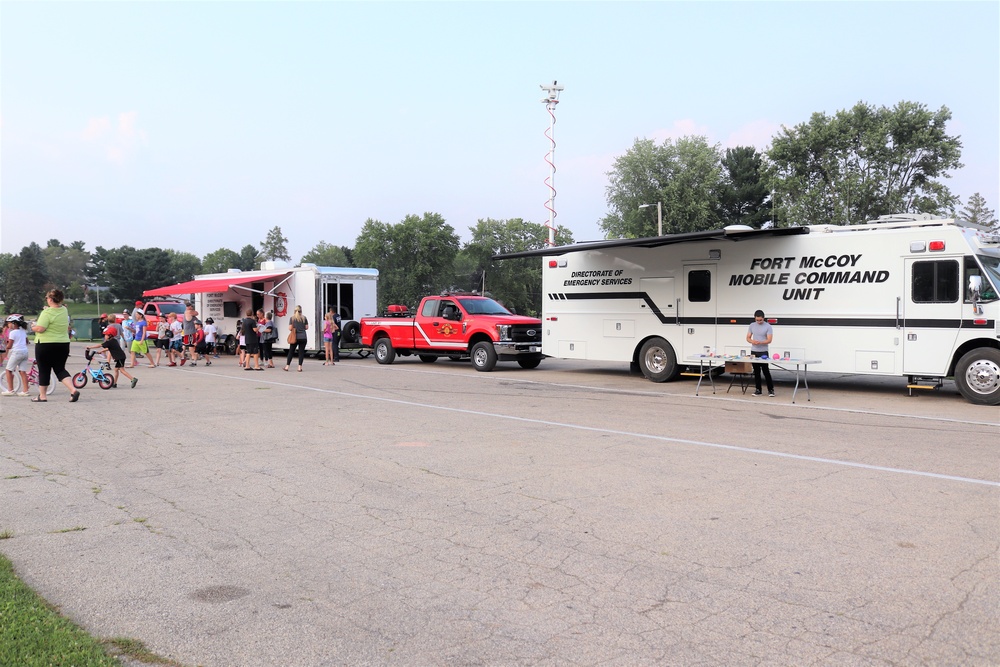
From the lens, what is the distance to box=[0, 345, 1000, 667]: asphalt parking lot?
396cm

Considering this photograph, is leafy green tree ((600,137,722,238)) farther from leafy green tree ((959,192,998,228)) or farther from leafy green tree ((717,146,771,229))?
leafy green tree ((959,192,998,228))

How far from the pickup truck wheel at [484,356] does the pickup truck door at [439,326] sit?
0.61 metres

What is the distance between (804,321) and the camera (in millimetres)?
15180

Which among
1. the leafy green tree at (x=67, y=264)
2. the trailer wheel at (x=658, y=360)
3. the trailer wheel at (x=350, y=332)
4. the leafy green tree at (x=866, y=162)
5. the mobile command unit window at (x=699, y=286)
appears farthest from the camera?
the leafy green tree at (x=67, y=264)

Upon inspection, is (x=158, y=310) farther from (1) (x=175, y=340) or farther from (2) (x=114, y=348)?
(2) (x=114, y=348)

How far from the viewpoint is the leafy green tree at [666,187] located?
5981 cm

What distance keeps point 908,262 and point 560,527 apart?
10918 mm

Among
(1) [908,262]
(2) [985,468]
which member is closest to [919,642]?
(2) [985,468]

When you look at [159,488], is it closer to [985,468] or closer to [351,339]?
[985,468]

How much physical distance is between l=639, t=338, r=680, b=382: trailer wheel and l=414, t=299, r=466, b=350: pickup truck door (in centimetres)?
562

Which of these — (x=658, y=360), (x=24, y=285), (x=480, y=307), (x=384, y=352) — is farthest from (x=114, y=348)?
(x=24, y=285)

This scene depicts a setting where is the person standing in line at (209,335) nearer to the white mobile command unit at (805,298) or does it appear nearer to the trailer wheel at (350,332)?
the trailer wheel at (350,332)

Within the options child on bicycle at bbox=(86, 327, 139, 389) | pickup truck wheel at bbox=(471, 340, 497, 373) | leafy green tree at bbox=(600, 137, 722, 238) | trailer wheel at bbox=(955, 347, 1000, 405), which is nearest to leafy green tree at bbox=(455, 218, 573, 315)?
leafy green tree at bbox=(600, 137, 722, 238)

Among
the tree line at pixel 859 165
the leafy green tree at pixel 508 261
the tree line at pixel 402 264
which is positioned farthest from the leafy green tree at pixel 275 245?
the tree line at pixel 859 165
